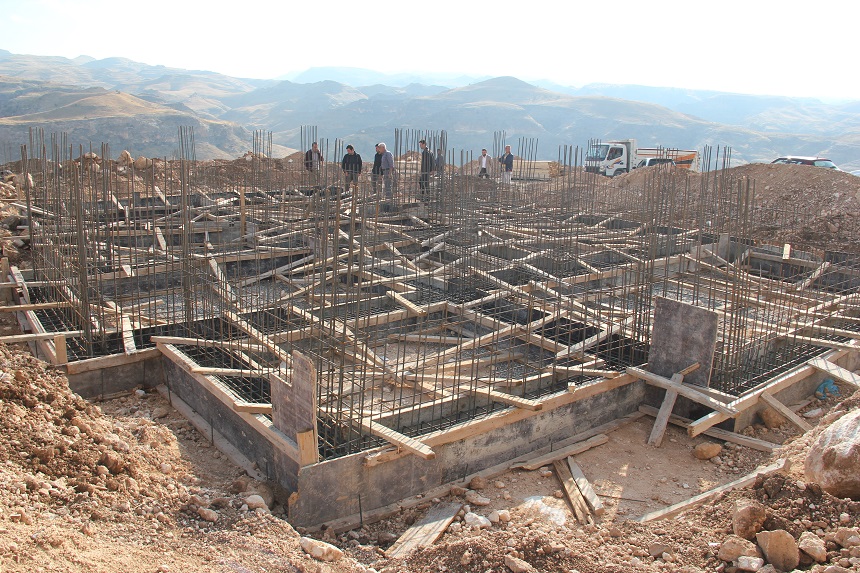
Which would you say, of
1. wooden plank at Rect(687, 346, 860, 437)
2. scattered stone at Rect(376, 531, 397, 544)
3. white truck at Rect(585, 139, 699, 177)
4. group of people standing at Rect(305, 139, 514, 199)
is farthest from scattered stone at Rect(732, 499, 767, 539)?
white truck at Rect(585, 139, 699, 177)

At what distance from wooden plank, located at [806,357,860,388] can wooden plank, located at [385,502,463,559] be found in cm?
383

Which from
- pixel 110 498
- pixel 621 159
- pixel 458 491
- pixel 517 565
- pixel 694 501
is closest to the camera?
pixel 517 565

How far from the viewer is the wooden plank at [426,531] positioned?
4320 millimetres

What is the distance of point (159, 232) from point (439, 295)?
4.44 metres

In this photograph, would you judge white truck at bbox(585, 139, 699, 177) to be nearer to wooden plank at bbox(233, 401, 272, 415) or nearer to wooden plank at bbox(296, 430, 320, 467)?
wooden plank at bbox(233, 401, 272, 415)

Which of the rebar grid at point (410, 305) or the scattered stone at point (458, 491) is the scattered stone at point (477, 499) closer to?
the scattered stone at point (458, 491)

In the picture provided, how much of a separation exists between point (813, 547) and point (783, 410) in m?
2.88

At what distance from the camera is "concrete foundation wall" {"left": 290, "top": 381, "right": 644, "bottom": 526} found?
Answer: 177 inches

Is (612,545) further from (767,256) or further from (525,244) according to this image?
(767,256)

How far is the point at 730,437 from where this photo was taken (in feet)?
19.3

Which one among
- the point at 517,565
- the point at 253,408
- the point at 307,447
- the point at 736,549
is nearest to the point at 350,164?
the point at 253,408

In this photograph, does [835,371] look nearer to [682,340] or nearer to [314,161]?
[682,340]

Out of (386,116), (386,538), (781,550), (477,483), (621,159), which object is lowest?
(386,538)

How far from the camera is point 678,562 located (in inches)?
149
